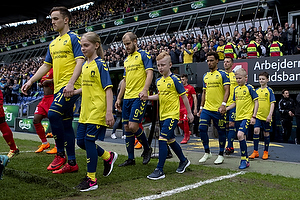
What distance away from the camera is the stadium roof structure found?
4563cm

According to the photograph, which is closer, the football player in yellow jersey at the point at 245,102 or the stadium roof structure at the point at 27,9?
the football player in yellow jersey at the point at 245,102

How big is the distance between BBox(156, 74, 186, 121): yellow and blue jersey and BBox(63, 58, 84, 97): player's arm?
140cm

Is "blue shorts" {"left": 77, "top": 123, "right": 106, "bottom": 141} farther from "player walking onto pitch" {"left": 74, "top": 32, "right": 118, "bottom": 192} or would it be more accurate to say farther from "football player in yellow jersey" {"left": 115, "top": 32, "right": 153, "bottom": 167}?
"football player in yellow jersey" {"left": 115, "top": 32, "right": 153, "bottom": 167}

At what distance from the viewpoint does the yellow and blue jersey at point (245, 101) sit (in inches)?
234

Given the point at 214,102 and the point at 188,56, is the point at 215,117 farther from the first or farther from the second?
the point at 188,56

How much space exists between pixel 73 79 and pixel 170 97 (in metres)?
1.58

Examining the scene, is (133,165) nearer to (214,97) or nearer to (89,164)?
(89,164)

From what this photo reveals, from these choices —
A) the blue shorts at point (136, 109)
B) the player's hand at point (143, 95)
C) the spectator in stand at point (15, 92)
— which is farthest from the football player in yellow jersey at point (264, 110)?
the spectator in stand at point (15, 92)

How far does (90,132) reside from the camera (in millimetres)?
3773

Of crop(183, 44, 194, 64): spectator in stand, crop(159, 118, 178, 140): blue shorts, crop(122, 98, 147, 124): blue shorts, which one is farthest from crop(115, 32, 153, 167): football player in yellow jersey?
crop(183, 44, 194, 64): spectator in stand

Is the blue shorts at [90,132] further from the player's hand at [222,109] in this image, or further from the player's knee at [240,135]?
the player's knee at [240,135]

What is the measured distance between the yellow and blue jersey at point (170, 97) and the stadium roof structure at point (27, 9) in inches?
1662

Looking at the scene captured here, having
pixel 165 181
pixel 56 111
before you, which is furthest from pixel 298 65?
pixel 56 111

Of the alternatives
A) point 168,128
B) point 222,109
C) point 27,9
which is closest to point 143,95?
point 168,128
